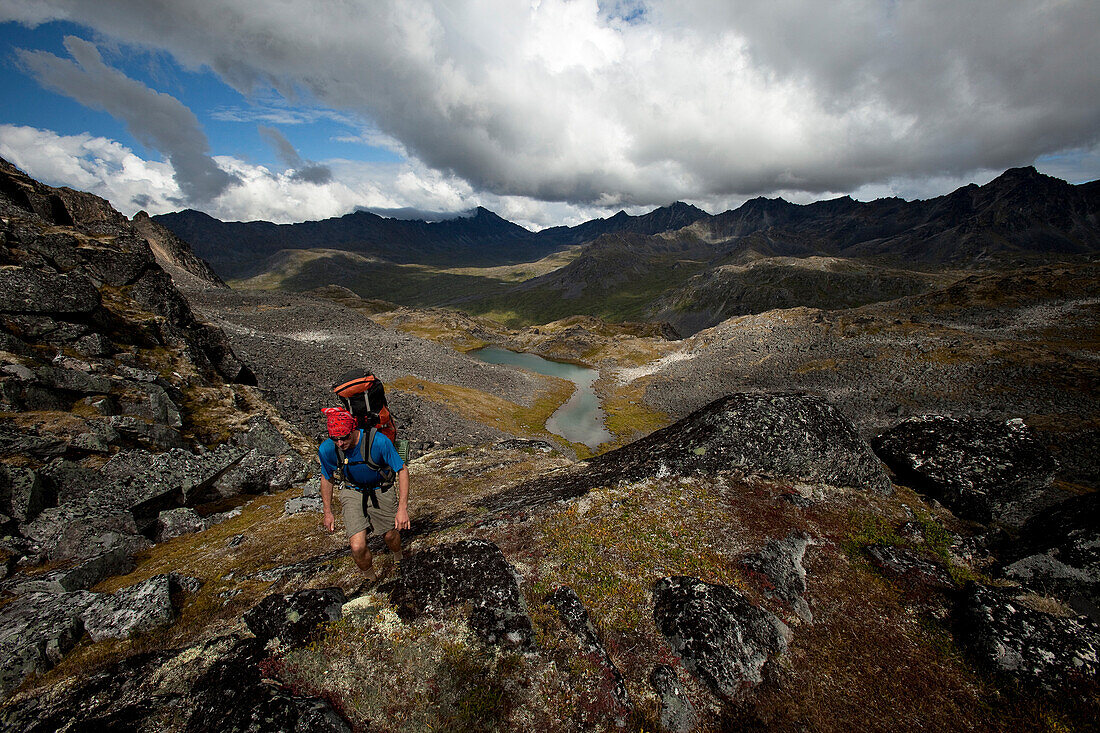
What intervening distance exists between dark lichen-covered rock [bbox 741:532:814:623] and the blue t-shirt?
10.2 m

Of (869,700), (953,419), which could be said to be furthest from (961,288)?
(869,700)

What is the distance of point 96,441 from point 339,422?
53.2 ft

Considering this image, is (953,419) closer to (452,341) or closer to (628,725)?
(628,725)

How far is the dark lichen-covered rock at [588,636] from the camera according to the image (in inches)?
330

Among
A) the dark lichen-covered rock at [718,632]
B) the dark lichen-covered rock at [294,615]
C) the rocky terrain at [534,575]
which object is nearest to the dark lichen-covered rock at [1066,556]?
the rocky terrain at [534,575]

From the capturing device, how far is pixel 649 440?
19922 mm

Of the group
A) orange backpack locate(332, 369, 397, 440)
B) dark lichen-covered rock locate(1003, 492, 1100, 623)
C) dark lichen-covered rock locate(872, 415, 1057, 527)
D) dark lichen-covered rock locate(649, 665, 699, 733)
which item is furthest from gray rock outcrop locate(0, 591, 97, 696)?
dark lichen-covered rock locate(872, 415, 1057, 527)

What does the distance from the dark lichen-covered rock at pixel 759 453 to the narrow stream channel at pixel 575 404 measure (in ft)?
194

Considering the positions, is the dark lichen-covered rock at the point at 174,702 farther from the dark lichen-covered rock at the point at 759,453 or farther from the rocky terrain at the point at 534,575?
the dark lichen-covered rock at the point at 759,453

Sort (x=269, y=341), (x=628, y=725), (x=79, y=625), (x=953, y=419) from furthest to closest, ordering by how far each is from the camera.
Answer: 1. (x=269, y=341)
2. (x=953, y=419)
3. (x=79, y=625)
4. (x=628, y=725)

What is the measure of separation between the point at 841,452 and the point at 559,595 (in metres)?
12.7

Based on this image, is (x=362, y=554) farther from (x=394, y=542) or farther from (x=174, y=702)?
(x=174, y=702)

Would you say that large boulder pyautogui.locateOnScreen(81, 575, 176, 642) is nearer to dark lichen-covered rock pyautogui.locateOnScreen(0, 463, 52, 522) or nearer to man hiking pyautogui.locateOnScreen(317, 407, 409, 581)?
man hiking pyautogui.locateOnScreen(317, 407, 409, 581)

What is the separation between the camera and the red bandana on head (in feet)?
33.0
